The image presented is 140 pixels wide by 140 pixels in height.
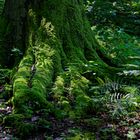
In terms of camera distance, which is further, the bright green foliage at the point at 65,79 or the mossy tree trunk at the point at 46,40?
the mossy tree trunk at the point at 46,40

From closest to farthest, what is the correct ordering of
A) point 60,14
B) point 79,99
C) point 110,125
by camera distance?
point 110,125
point 79,99
point 60,14

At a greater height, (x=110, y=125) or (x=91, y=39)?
(x=91, y=39)

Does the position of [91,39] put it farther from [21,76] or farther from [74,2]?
[21,76]

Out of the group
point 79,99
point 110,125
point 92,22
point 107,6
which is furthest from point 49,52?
point 107,6

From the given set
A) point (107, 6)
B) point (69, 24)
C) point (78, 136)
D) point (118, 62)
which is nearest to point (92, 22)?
point (107, 6)

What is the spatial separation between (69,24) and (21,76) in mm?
1868

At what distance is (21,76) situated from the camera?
5.67 metres

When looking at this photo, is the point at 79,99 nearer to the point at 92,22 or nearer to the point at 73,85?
the point at 73,85

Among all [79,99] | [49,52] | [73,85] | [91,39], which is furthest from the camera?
[91,39]

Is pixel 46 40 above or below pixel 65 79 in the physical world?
above

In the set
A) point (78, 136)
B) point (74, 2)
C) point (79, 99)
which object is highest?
point (74, 2)

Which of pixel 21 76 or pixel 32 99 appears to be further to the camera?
pixel 21 76

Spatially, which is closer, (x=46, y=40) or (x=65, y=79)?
(x=65, y=79)

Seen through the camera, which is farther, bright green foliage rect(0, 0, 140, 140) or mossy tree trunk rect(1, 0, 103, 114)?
mossy tree trunk rect(1, 0, 103, 114)
